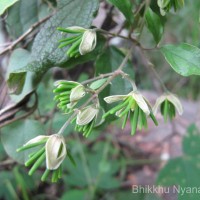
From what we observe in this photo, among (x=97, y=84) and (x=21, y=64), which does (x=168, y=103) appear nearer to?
(x=97, y=84)

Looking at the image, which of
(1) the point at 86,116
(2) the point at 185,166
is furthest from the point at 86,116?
(2) the point at 185,166

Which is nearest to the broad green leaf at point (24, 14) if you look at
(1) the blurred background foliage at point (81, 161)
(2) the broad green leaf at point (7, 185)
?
(1) the blurred background foliage at point (81, 161)

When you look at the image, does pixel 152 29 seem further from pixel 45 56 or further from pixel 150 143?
pixel 150 143

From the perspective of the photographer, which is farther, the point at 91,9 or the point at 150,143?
the point at 150,143

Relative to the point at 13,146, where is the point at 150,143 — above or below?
below

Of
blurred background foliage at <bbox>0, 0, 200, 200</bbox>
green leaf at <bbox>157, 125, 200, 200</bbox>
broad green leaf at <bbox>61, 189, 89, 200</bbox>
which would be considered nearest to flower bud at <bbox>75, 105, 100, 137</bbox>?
blurred background foliage at <bbox>0, 0, 200, 200</bbox>

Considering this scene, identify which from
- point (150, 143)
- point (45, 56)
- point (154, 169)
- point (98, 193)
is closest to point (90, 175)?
point (98, 193)

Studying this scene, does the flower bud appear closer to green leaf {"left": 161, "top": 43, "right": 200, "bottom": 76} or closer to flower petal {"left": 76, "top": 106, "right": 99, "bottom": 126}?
flower petal {"left": 76, "top": 106, "right": 99, "bottom": 126}
